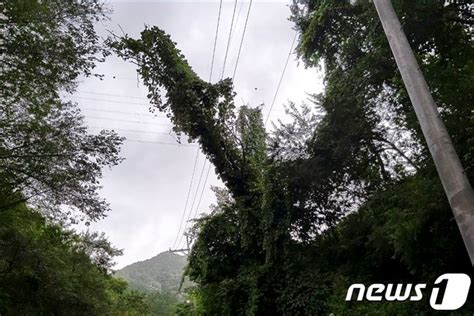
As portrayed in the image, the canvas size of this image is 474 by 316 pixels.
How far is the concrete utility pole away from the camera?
3.22 metres

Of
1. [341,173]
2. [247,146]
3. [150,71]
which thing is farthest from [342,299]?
[150,71]

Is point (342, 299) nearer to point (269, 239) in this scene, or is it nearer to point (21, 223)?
point (269, 239)

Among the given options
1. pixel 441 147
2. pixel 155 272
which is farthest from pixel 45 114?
pixel 155 272

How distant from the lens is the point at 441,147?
348 cm

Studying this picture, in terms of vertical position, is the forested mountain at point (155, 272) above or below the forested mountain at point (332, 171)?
above

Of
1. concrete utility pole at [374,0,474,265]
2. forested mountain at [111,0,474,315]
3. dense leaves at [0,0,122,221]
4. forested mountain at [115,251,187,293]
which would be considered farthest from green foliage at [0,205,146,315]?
forested mountain at [115,251,187,293]

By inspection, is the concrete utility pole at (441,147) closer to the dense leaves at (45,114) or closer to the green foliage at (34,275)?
the dense leaves at (45,114)

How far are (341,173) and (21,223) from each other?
961 cm

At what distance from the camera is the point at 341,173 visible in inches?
470

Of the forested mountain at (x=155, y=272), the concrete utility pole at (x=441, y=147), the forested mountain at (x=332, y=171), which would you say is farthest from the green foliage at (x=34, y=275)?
the forested mountain at (x=155, y=272)

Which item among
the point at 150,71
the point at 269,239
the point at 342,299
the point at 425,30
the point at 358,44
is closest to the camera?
the point at 425,30

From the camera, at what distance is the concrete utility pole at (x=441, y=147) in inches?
127

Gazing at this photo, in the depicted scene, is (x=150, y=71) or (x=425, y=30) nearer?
(x=425, y=30)

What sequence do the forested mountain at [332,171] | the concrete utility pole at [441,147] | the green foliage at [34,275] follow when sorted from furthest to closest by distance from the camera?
the green foliage at [34,275] → the forested mountain at [332,171] → the concrete utility pole at [441,147]
